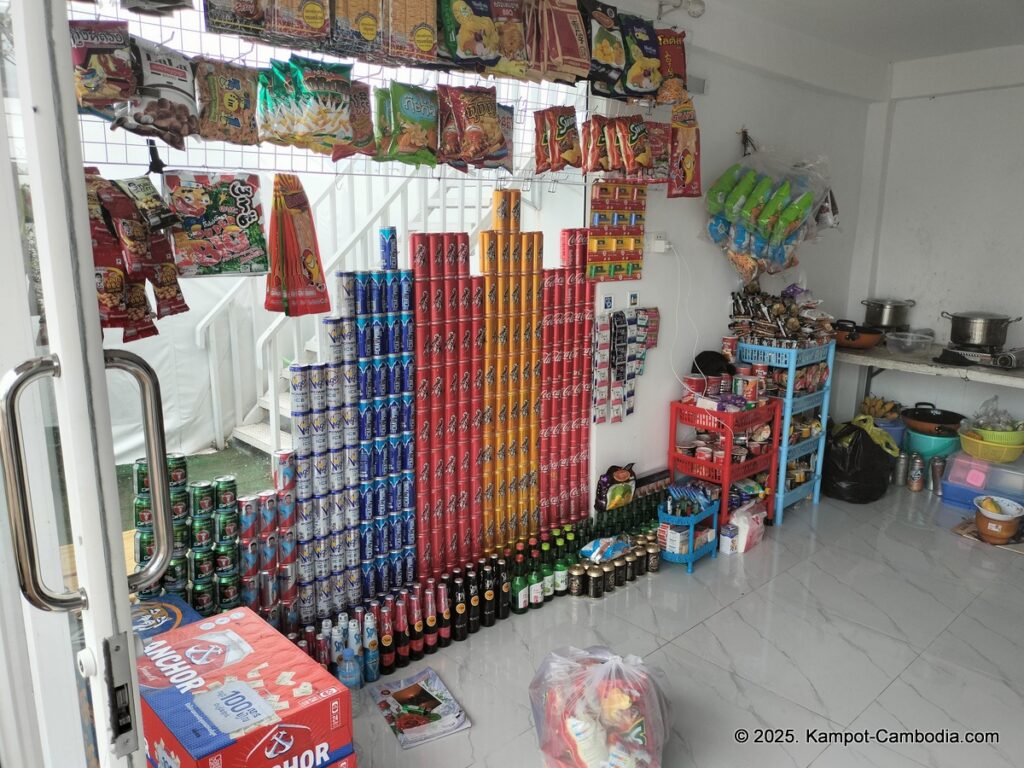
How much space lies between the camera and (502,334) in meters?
3.21

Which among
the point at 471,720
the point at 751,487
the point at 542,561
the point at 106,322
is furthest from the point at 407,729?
the point at 751,487

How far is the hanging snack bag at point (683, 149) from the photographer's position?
3535mm

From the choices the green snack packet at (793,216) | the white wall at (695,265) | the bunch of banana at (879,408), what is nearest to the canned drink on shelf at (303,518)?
the white wall at (695,265)

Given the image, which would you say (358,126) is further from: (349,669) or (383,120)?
(349,669)

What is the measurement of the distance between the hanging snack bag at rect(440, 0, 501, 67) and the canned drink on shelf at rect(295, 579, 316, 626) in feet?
6.38

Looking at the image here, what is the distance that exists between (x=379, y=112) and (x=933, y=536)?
3588 mm

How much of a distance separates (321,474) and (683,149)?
2.20 metres

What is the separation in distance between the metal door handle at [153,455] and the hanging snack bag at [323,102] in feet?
4.95

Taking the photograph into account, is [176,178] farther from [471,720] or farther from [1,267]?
[471,720]

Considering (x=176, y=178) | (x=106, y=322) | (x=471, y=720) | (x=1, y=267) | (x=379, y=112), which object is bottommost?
(x=471, y=720)

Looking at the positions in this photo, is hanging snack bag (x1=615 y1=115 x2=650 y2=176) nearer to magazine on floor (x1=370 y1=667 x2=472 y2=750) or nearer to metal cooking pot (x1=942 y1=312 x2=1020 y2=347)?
magazine on floor (x1=370 y1=667 x2=472 y2=750)

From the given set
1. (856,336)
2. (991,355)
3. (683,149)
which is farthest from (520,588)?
(991,355)

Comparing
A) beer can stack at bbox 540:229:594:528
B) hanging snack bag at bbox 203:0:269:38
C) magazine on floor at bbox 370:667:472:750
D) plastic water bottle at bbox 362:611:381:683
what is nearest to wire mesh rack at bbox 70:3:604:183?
hanging snack bag at bbox 203:0:269:38

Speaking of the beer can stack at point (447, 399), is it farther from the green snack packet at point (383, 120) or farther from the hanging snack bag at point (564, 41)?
the hanging snack bag at point (564, 41)
